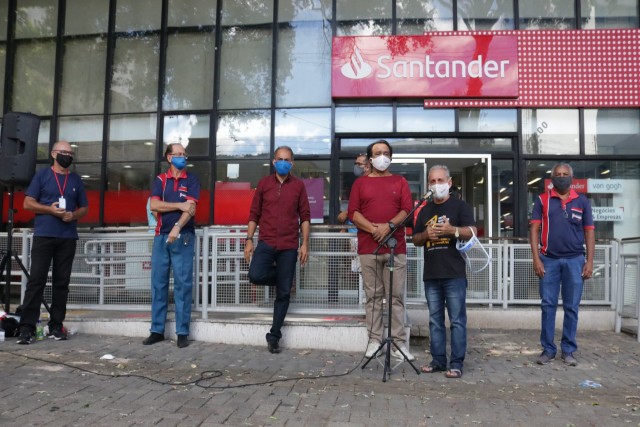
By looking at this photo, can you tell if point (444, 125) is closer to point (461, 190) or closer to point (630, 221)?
point (461, 190)

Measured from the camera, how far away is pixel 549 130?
9.29 metres

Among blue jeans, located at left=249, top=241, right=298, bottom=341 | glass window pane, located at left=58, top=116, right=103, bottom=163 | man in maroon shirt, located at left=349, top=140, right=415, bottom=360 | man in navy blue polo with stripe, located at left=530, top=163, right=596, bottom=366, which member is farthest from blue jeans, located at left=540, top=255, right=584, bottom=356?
glass window pane, located at left=58, top=116, right=103, bottom=163

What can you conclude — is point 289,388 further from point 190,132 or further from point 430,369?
point 190,132

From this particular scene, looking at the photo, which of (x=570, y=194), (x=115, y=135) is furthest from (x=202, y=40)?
(x=570, y=194)

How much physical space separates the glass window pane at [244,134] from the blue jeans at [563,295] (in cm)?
563

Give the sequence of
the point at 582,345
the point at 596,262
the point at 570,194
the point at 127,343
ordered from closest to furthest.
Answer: the point at 570,194 → the point at 127,343 → the point at 582,345 → the point at 596,262

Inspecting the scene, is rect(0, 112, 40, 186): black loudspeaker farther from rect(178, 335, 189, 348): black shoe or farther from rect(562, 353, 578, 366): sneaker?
rect(562, 353, 578, 366): sneaker

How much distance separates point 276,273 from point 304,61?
5.41 m

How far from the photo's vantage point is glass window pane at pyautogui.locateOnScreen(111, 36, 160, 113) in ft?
33.3

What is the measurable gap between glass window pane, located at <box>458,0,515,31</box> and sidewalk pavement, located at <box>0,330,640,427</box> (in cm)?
605

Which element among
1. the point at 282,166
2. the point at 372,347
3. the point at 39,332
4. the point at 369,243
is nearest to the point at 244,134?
the point at 282,166

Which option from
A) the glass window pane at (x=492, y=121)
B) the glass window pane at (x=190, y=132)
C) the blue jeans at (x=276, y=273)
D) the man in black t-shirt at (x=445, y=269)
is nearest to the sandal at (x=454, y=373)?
the man in black t-shirt at (x=445, y=269)

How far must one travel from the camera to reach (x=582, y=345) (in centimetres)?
613

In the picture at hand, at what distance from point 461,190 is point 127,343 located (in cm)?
597
